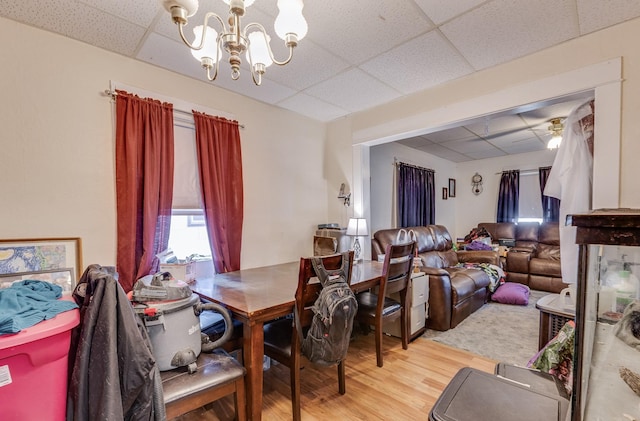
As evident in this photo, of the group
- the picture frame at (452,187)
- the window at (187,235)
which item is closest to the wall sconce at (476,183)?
the picture frame at (452,187)

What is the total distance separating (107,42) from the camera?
1.94m

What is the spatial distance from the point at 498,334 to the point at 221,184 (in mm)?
3102

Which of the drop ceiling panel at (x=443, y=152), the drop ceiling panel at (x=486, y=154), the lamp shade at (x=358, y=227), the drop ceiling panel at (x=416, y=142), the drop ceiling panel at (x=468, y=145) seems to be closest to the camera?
the lamp shade at (x=358, y=227)

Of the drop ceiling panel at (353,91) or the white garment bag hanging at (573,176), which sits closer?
the white garment bag hanging at (573,176)

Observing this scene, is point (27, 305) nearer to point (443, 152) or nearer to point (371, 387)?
point (371, 387)

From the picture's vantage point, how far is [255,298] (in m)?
1.72

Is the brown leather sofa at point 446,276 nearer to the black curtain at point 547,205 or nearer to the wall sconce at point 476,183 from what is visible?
the black curtain at point 547,205

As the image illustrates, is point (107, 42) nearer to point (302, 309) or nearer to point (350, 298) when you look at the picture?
point (302, 309)

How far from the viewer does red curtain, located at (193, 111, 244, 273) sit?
2.47m

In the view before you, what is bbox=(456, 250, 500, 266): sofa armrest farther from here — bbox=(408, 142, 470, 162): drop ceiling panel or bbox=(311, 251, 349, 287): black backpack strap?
bbox=(311, 251, 349, 287): black backpack strap

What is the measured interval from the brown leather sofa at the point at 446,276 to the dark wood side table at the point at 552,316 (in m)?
1.08

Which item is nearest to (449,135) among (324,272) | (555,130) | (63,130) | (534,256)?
(555,130)

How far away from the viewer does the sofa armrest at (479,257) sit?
4.47m

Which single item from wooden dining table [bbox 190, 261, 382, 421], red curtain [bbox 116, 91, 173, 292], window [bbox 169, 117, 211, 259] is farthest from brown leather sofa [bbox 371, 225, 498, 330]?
red curtain [bbox 116, 91, 173, 292]
